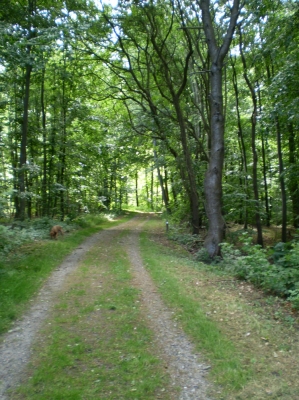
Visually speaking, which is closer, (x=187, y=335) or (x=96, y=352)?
(x=96, y=352)

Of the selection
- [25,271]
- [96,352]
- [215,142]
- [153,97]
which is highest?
[153,97]

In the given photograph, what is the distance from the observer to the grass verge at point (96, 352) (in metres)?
3.77

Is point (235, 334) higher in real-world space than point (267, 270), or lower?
lower

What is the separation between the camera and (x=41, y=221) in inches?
582

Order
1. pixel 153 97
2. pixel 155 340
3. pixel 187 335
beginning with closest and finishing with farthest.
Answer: pixel 155 340 → pixel 187 335 → pixel 153 97

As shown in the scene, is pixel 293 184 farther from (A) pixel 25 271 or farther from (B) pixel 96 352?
(B) pixel 96 352

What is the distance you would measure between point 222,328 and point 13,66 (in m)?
10.8

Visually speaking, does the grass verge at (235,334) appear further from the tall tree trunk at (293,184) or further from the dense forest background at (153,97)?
the tall tree trunk at (293,184)

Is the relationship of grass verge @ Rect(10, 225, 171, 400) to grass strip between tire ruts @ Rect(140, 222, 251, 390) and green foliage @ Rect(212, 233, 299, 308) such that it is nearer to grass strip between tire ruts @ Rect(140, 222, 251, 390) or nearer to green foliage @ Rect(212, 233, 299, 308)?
grass strip between tire ruts @ Rect(140, 222, 251, 390)

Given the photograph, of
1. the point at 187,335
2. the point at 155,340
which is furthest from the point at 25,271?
the point at 187,335

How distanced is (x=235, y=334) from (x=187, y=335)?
825 mm

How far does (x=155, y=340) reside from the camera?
16.3 feet

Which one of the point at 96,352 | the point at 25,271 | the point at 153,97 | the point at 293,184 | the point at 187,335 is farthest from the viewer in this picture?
the point at 153,97

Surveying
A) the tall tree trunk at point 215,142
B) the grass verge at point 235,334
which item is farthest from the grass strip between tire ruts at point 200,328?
the tall tree trunk at point 215,142
